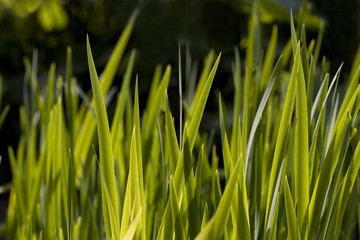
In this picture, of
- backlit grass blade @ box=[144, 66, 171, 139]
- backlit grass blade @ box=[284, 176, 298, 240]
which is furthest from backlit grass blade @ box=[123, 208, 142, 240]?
backlit grass blade @ box=[144, 66, 171, 139]

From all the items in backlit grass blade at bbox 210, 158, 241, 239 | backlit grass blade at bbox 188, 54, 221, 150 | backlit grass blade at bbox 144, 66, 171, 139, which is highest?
backlit grass blade at bbox 188, 54, 221, 150

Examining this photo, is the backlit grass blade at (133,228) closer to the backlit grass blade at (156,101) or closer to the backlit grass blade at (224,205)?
the backlit grass blade at (224,205)

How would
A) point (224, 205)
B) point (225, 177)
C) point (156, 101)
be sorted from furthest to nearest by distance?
point (156, 101) → point (225, 177) → point (224, 205)

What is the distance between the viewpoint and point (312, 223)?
1.83ft

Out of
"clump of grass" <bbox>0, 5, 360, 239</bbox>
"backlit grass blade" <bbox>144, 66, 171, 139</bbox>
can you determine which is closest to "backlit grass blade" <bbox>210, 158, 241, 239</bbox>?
"clump of grass" <bbox>0, 5, 360, 239</bbox>

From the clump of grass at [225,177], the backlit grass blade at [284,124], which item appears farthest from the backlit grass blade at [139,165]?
the backlit grass blade at [284,124]

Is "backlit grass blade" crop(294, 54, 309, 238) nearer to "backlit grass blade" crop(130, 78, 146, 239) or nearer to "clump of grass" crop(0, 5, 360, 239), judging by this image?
"clump of grass" crop(0, 5, 360, 239)

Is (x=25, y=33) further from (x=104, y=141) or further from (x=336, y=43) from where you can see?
(x=104, y=141)

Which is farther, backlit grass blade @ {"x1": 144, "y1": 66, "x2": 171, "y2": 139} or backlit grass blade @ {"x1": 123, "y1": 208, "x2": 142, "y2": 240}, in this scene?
backlit grass blade @ {"x1": 144, "y1": 66, "x2": 171, "y2": 139}

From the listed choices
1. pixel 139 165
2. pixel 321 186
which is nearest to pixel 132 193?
pixel 139 165

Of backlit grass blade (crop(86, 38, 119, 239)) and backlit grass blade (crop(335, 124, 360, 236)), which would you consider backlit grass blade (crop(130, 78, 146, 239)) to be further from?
backlit grass blade (crop(335, 124, 360, 236))

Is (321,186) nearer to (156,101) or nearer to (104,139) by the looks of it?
(104,139)

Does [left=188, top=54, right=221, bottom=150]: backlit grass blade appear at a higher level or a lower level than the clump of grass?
higher

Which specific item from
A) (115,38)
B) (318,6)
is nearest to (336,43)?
(318,6)
